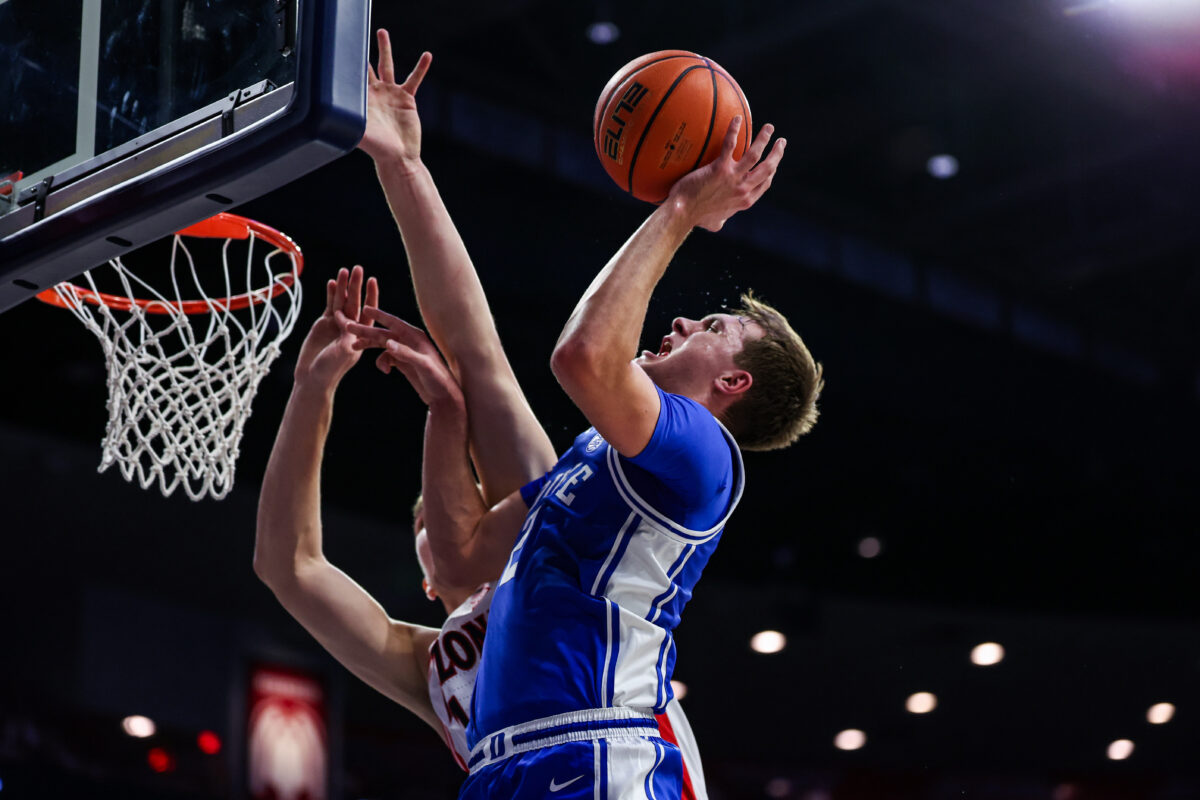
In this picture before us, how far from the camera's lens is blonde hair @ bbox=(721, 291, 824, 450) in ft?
9.42

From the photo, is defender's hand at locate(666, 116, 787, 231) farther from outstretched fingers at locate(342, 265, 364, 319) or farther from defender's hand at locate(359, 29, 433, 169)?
outstretched fingers at locate(342, 265, 364, 319)

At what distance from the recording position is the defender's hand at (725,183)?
8.55 ft

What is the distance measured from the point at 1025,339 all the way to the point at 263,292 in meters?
6.31

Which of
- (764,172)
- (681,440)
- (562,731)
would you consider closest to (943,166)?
(764,172)

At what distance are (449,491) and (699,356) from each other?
701 mm

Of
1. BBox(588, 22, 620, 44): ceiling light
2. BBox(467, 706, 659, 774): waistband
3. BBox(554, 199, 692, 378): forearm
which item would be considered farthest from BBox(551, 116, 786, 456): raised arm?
BBox(588, 22, 620, 44): ceiling light

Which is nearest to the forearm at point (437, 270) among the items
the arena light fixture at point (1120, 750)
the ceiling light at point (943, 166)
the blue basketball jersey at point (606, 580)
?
the blue basketball jersey at point (606, 580)

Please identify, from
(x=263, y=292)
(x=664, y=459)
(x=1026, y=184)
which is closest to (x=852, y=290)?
(x=1026, y=184)

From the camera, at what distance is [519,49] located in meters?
6.75

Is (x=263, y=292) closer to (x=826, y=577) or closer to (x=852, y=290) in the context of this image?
(x=852, y=290)

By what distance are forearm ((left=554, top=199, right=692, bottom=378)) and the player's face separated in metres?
0.38

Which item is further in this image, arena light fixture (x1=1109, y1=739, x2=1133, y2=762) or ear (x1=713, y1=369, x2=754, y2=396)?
arena light fixture (x1=1109, y1=739, x2=1133, y2=762)

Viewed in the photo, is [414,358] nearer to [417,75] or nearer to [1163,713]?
[417,75]

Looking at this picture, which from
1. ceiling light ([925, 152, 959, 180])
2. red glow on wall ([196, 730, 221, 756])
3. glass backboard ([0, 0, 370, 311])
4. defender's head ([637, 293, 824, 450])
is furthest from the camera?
red glow on wall ([196, 730, 221, 756])
